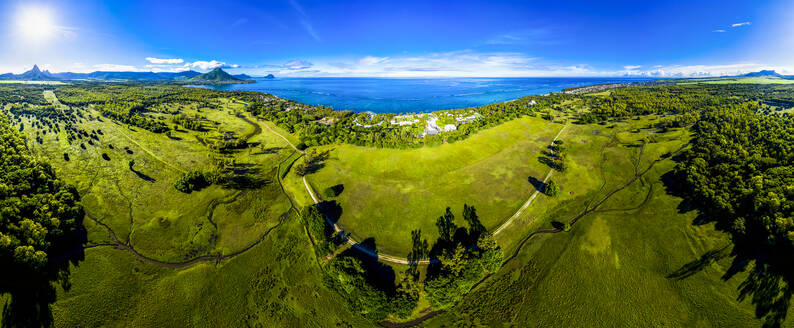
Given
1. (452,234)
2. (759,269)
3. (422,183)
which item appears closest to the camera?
(759,269)

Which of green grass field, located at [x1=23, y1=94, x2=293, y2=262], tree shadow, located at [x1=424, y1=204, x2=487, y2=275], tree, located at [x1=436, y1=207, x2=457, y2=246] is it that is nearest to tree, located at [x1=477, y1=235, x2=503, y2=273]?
tree shadow, located at [x1=424, y1=204, x2=487, y2=275]

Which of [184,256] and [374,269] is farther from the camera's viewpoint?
[184,256]

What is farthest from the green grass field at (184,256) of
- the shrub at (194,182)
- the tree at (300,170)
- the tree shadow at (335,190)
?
the tree shadow at (335,190)

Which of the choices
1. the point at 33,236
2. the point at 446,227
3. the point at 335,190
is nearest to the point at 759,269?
the point at 446,227

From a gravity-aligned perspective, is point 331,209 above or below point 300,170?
below

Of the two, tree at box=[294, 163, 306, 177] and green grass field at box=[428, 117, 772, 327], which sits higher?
tree at box=[294, 163, 306, 177]

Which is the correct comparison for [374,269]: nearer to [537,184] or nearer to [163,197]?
[537,184]

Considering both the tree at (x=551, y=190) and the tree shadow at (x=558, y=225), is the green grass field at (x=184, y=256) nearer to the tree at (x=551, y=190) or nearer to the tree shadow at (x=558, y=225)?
the tree shadow at (x=558, y=225)

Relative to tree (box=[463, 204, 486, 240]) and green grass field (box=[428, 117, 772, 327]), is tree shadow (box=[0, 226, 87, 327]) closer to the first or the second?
green grass field (box=[428, 117, 772, 327])
